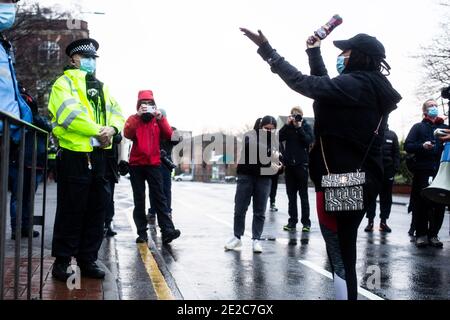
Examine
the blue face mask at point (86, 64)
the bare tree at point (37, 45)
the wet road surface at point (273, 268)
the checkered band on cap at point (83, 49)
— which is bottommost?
the wet road surface at point (273, 268)

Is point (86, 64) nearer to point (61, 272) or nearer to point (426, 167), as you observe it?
point (61, 272)

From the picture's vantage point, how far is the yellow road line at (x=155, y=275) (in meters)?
4.86

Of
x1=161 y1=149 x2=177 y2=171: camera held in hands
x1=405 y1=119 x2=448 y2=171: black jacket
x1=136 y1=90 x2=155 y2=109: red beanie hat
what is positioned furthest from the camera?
x1=161 y1=149 x2=177 y2=171: camera held in hands

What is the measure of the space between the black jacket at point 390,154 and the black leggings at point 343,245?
6.90 metres

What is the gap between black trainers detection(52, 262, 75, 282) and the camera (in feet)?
16.5

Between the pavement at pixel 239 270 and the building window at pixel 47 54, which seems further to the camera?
the building window at pixel 47 54

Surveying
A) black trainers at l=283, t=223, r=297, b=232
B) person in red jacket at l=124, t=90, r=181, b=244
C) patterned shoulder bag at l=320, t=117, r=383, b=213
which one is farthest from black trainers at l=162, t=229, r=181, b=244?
patterned shoulder bag at l=320, t=117, r=383, b=213

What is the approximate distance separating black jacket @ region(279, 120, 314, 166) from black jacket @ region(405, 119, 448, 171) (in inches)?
74.6

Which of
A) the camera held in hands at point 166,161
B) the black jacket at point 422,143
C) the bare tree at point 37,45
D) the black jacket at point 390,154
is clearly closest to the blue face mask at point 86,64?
the camera held in hands at point 166,161

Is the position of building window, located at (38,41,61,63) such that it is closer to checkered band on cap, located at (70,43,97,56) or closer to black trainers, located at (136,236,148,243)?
black trainers, located at (136,236,148,243)

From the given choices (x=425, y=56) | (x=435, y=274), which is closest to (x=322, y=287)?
(x=435, y=274)

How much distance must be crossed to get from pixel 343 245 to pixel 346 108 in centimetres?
87

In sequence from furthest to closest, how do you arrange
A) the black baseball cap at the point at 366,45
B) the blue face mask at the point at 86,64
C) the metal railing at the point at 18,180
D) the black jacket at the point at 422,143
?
1. the black jacket at the point at 422,143
2. the blue face mask at the point at 86,64
3. the black baseball cap at the point at 366,45
4. the metal railing at the point at 18,180

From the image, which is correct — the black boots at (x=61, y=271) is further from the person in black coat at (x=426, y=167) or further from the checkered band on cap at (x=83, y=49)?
the person in black coat at (x=426, y=167)
